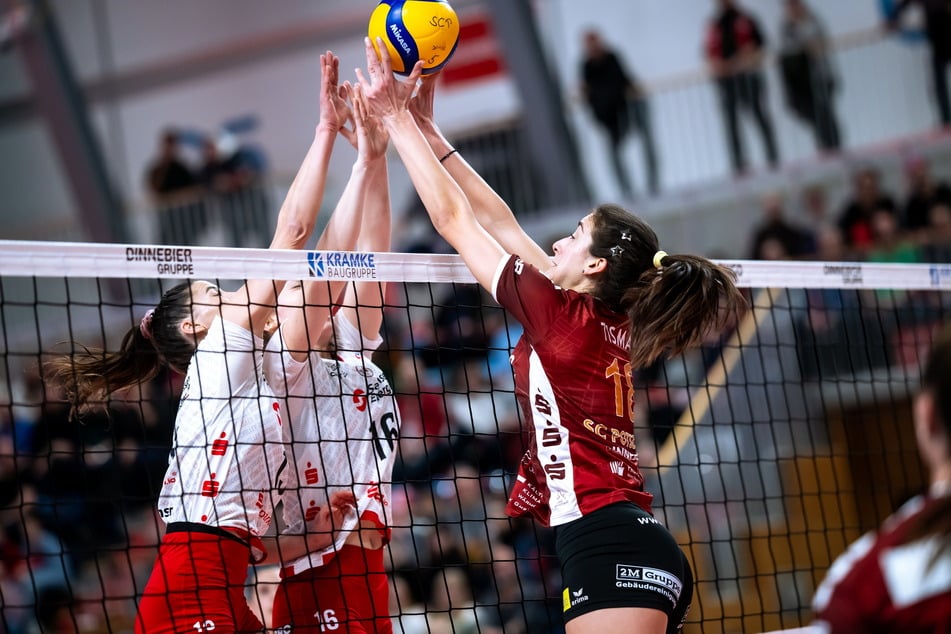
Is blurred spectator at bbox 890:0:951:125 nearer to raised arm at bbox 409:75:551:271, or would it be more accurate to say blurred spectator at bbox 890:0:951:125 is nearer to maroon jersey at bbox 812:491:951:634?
raised arm at bbox 409:75:551:271

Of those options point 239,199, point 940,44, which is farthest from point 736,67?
point 239,199

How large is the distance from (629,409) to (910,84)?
11360 millimetres

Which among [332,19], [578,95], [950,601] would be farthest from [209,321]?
[332,19]

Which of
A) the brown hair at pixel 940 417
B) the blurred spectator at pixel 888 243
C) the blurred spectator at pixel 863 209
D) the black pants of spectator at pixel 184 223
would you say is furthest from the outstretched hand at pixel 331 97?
the black pants of spectator at pixel 184 223

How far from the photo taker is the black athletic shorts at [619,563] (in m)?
3.85

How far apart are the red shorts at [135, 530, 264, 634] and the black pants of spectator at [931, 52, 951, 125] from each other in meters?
11.0

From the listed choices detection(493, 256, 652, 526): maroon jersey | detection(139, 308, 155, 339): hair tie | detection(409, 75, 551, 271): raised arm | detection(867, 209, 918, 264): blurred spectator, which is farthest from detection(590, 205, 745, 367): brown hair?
Result: detection(867, 209, 918, 264): blurred spectator

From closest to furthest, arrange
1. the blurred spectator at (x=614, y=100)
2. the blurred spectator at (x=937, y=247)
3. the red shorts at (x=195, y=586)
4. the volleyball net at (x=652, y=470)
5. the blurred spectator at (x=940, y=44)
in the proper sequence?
the red shorts at (x=195, y=586) < the volleyball net at (x=652, y=470) < the blurred spectator at (x=937, y=247) < the blurred spectator at (x=940, y=44) < the blurred spectator at (x=614, y=100)

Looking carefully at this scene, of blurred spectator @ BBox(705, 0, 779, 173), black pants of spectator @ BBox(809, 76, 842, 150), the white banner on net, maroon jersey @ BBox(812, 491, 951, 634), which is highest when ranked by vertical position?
blurred spectator @ BBox(705, 0, 779, 173)

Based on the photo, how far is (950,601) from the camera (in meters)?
2.19

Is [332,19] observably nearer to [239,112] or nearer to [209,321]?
[239,112]

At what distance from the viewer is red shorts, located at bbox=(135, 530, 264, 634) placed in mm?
4055

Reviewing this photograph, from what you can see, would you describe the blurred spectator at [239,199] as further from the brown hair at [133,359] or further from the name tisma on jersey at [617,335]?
the name tisma on jersey at [617,335]

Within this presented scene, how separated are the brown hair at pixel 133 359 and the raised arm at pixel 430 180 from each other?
38.9 inches
